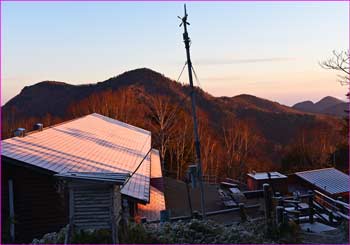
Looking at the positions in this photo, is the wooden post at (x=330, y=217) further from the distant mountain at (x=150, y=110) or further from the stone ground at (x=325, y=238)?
the distant mountain at (x=150, y=110)

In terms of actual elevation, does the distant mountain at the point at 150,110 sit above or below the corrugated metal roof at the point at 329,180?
above

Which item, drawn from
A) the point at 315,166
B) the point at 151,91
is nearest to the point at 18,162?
the point at 315,166

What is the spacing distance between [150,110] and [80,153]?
23127 millimetres

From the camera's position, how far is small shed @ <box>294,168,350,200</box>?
62.3 ft

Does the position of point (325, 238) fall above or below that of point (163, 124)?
below

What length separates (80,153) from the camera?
1379 centimetres

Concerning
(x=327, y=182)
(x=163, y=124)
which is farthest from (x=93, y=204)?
(x=163, y=124)

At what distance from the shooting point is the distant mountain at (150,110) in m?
40.1

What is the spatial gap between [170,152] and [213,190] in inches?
507

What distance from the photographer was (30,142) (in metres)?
12.9

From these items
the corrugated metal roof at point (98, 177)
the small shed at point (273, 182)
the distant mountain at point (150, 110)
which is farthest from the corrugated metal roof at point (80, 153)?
the distant mountain at point (150, 110)

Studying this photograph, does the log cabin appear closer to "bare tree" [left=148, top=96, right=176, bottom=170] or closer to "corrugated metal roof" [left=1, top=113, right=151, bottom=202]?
"corrugated metal roof" [left=1, top=113, right=151, bottom=202]

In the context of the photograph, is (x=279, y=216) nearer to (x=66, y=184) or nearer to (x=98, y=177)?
(x=98, y=177)

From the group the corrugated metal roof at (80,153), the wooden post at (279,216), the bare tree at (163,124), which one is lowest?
the wooden post at (279,216)
